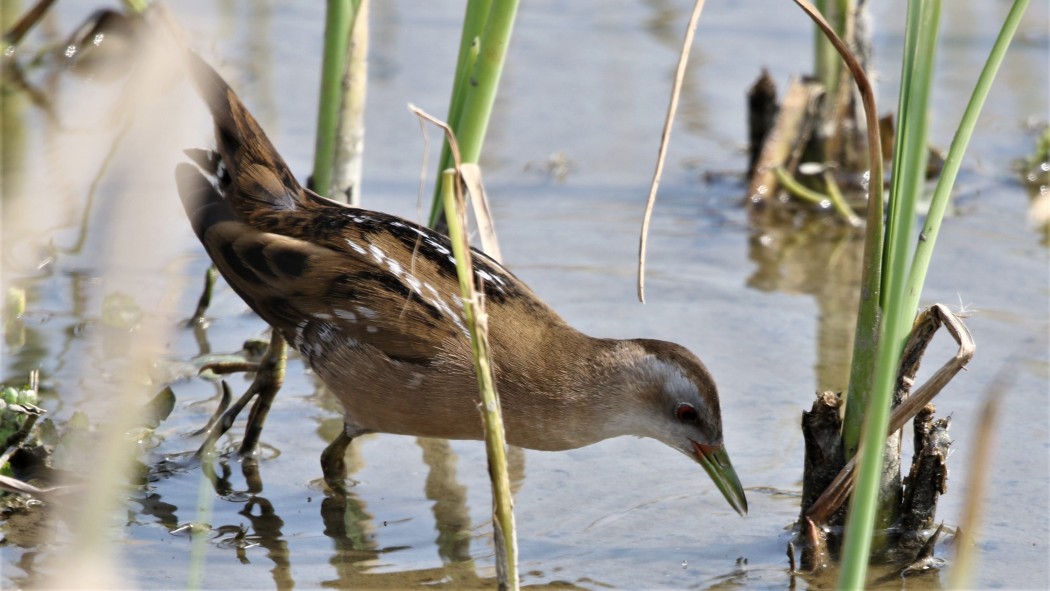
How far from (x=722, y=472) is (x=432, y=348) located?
2.88ft

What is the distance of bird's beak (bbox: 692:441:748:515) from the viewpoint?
138 inches

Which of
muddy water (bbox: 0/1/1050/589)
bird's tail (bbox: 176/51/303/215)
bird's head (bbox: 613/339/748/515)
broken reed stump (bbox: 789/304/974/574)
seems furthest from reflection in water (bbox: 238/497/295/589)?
broken reed stump (bbox: 789/304/974/574)

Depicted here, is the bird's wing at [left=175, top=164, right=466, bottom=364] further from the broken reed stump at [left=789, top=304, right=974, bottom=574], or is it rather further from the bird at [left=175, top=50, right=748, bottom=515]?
the broken reed stump at [left=789, top=304, right=974, bottom=574]

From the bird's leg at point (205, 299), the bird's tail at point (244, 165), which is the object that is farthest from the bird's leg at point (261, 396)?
the bird's leg at point (205, 299)

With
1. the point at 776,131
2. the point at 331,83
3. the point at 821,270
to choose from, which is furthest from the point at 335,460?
the point at 776,131

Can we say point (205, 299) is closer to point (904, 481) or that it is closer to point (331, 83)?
point (331, 83)

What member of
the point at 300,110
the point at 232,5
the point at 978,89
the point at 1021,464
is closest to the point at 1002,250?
the point at 1021,464

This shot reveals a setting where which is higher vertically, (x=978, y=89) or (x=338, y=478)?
(x=978, y=89)

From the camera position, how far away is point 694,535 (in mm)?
3557

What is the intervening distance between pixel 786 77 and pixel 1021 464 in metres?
3.77

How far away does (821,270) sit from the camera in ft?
18.0

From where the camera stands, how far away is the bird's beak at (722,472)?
3514 mm

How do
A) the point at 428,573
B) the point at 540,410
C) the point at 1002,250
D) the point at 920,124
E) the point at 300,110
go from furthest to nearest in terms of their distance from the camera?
the point at 300,110 < the point at 1002,250 < the point at 540,410 < the point at 428,573 < the point at 920,124

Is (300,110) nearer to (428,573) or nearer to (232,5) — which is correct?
(232,5)
